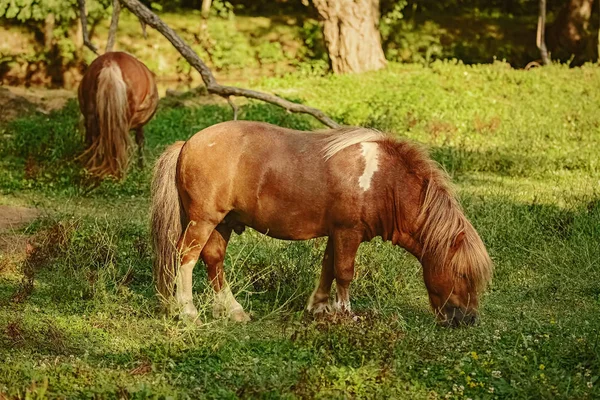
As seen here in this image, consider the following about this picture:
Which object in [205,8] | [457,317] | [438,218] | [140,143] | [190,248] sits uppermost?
[205,8]

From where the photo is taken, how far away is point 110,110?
37.3 ft

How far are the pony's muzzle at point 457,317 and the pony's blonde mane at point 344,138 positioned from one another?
134 cm

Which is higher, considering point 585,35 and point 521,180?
point 585,35

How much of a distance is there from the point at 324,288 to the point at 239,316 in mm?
672

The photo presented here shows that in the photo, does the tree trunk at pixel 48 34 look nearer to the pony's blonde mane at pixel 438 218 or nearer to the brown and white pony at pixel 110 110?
the brown and white pony at pixel 110 110

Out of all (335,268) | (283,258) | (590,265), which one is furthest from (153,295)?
(590,265)

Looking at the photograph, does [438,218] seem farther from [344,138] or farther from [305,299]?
[305,299]

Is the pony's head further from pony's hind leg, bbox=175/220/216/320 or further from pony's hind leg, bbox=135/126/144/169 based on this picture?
pony's hind leg, bbox=135/126/144/169

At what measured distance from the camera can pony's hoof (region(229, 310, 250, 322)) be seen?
7.02 m

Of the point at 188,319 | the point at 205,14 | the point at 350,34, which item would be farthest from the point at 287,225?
the point at 205,14

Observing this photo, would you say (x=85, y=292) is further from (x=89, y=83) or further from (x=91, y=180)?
(x=89, y=83)

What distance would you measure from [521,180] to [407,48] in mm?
9244

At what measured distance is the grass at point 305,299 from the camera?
5.65 metres

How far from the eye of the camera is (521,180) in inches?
461
